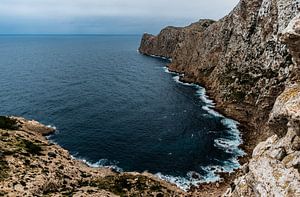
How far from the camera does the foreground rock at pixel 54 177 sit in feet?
172

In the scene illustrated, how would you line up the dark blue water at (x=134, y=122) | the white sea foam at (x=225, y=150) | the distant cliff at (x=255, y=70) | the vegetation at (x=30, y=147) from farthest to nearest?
the dark blue water at (x=134, y=122), the white sea foam at (x=225, y=150), the vegetation at (x=30, y=147), the distant cliff at (x=255, y=70)

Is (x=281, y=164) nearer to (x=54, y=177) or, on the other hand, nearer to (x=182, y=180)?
(x=182, y=180)

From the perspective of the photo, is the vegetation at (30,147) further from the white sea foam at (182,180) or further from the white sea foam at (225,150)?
the white sea foam at (225,150)

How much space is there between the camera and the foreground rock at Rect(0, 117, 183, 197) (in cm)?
5244

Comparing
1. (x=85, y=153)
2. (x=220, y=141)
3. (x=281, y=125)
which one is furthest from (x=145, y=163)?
(x=281, y=125)

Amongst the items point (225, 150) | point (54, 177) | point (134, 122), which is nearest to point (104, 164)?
point (54, 177)

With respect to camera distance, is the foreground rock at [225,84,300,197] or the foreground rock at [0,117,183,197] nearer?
the foreground rock at [225,84,300,197]

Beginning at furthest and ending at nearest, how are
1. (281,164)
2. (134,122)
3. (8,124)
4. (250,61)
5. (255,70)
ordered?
(250,61) < (255,70) < (134,122) < (8,124) < (281,164)

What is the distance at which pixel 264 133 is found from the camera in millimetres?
80062

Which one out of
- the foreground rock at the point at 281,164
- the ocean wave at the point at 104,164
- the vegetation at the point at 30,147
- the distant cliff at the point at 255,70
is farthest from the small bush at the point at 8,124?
the foreground rock at the point at 281,164

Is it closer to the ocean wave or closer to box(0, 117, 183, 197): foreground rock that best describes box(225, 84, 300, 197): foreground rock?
box(0, 117, 183, 197): foreground rock

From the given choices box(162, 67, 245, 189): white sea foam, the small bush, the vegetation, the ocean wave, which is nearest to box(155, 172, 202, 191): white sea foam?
box(162, 67, 245, 189): white sea foam

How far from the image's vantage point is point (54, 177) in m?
59.0

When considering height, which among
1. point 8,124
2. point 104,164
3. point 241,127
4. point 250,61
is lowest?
point 104,164
